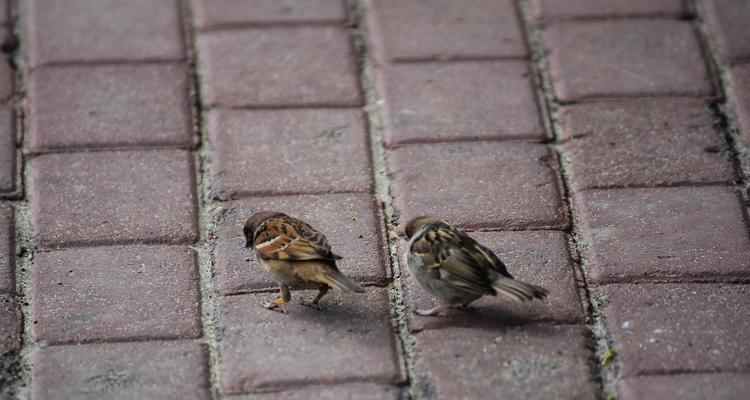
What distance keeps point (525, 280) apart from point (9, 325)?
1.95 m

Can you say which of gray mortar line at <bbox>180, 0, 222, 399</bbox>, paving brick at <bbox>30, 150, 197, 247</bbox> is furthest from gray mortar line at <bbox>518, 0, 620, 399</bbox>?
paving brick at <bbox>30, 150, 197, 247</bbox>

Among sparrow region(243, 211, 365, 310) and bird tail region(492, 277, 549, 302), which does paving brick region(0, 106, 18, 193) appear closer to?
sparrow region(243, 211, 365, 310)

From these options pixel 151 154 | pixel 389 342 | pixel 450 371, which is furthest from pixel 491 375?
pixel 151 154

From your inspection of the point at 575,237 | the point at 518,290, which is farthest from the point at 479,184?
the point at 518,290

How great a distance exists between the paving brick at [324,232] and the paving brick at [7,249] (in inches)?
31.5

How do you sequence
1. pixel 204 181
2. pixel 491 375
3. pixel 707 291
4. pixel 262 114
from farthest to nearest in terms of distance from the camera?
pixel 262 114 → pixel 204 181 → pixel 707 291 → pixel 491 375

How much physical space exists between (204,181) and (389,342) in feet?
4.41

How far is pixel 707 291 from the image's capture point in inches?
177

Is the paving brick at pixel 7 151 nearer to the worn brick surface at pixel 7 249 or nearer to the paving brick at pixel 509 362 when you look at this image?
the worn brick surface at pixel 7 249

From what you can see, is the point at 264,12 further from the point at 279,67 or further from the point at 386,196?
the point at 386,196

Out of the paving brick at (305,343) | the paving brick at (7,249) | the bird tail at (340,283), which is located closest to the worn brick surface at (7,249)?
the paving brick at (7,249)

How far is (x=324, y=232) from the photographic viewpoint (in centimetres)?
486

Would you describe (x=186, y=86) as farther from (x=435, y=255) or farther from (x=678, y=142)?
(x=678, y=142)

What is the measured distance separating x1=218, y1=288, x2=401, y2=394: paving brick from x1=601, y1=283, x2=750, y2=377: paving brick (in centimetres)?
85
